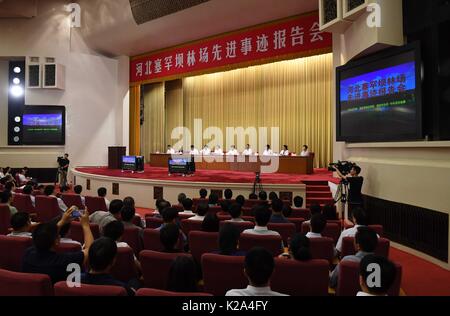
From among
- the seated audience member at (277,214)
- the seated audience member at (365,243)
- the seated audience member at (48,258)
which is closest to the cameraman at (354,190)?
the seated audience member at (277,214)

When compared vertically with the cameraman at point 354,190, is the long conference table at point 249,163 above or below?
above

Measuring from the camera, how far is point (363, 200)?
629 centimetres

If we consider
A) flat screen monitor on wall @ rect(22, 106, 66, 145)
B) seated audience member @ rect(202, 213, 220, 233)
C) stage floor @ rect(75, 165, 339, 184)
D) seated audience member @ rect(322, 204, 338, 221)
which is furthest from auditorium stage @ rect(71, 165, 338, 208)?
flat screen monitor on wall @ rect(22, 106, 66, 145)

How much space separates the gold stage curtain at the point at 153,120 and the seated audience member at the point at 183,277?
13497 millimetres

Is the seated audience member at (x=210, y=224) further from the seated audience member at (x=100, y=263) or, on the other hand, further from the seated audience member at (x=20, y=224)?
the seated audience member at (x=20, y=224)

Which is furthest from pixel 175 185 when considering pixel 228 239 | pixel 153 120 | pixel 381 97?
pixel 153 120

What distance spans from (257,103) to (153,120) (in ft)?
14.9

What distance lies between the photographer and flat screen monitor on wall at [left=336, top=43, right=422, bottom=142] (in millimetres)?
5156

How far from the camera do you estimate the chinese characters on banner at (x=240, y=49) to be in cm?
870

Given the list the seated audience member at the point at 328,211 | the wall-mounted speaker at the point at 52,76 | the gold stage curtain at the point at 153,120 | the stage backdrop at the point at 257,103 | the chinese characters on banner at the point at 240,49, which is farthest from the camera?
the gold stage curtain at the point at 153,120

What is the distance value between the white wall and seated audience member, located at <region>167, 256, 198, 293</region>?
39.1ft

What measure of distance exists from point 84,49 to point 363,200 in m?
10.5

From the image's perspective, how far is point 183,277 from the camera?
5.45 feet

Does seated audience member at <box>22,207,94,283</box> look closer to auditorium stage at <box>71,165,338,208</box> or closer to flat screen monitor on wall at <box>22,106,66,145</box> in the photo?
auditorium stage at <box>71,165,338,208</box>
